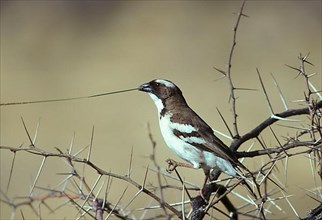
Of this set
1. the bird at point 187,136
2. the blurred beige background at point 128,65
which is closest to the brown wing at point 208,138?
the bird at point 187,136

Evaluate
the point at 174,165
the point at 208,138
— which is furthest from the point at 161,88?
the point at 174,165

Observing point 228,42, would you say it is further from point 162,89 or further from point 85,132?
point 162,89

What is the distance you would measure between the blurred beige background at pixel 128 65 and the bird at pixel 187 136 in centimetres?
337

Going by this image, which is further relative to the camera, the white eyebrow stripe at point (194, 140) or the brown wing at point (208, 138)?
the white eyebrow stripe at point (194, 140)

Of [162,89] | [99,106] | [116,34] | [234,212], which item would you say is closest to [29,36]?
[116,34]

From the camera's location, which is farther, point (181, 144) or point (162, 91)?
point (162, 91)

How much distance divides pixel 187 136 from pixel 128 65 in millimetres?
6636

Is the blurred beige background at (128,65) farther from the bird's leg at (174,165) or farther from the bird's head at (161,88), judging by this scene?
the bird's leg at (174,165)

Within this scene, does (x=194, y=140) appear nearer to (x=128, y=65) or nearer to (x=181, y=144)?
(x=181, y=144)

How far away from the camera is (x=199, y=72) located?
940 cm

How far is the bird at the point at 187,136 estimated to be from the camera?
2.94 m

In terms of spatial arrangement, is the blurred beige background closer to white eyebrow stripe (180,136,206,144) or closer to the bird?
the bird

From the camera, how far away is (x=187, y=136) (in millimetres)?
3252

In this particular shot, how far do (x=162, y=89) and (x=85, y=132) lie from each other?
15.9 feet
